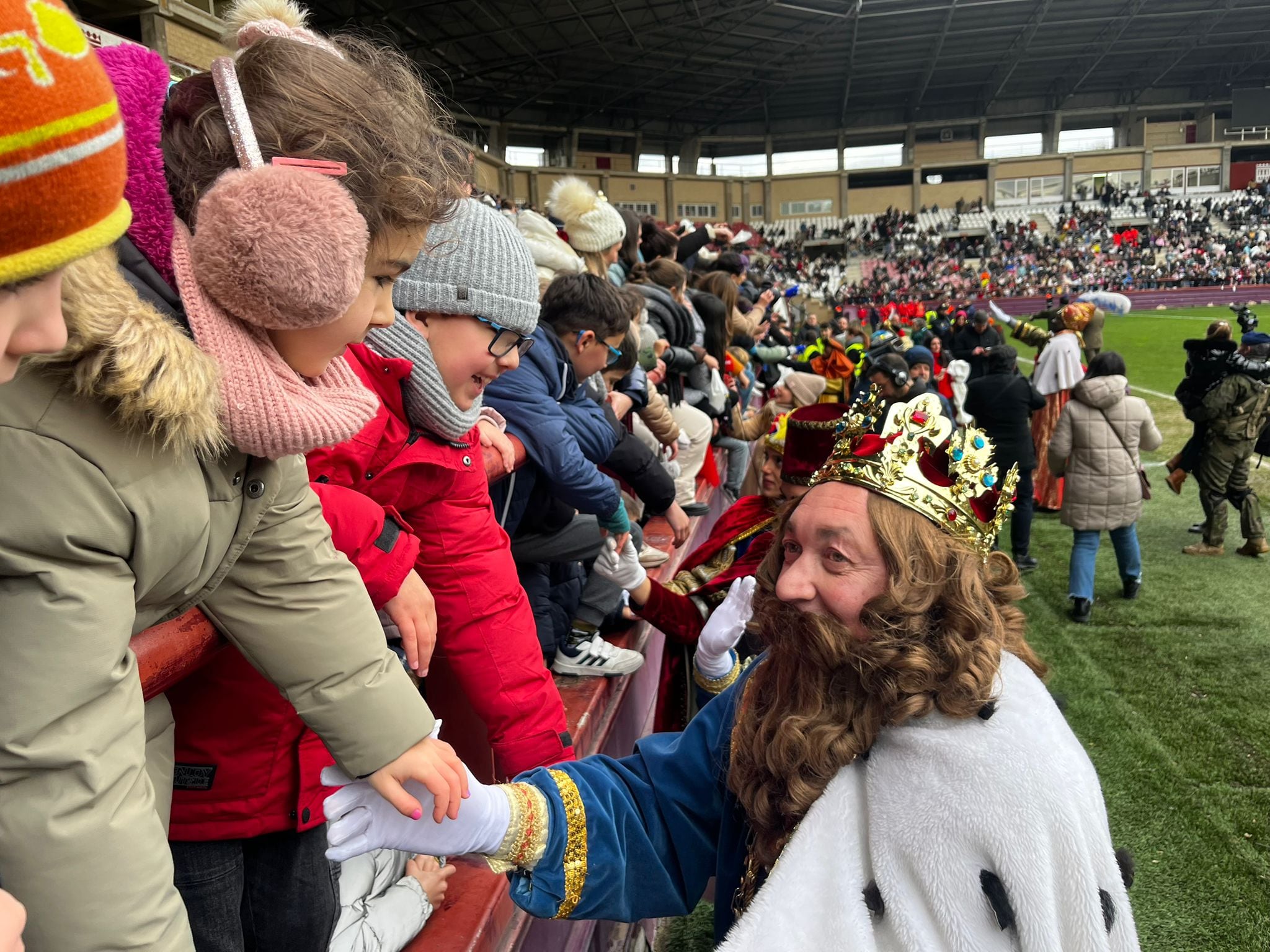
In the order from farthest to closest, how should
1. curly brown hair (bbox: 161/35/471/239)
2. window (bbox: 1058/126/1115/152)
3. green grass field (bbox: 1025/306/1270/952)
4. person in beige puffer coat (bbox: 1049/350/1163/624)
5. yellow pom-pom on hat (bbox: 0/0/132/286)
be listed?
1. window (bbox: 1058/126/1115/152)
2. person in beige puffer coat (bbox: 1049/350/1163/624)
3. green grass field (bbox: 1025/306/1270/952)
4. curly brown hair (bbox: 161/35/471/239)
5. yellow pom-pom on hat (bbox: 0/0/132/286)

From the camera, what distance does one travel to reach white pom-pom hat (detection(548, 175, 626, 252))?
503 cm

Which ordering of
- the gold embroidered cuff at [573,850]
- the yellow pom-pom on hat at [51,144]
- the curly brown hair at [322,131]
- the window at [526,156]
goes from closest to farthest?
the yellow pom-pom on hat at [51,144]
the curly brown hair at [322,131]
the gold embroidered cuff at [573,850]
the window at [526,156]

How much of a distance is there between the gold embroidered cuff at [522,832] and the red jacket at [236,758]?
344 mm

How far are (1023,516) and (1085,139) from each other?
196 feet

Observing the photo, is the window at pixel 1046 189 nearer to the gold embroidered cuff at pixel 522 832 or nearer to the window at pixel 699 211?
the window at pixel 699 211

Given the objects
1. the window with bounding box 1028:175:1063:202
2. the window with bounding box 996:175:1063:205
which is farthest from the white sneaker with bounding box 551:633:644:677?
the window with bounding box 1028:175:1063:202

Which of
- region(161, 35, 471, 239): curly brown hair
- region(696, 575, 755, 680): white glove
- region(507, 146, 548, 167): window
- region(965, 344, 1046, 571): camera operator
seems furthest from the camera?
region(507, 146, 548, 167): window

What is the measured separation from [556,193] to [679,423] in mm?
1703

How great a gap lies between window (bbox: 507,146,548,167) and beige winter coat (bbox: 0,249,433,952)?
47.1 metres

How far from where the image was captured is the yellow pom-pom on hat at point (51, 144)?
2.21 feet

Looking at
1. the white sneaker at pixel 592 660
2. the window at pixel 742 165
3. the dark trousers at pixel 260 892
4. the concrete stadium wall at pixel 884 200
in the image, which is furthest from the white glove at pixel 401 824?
the concrete stadium wall at pixel 884 200

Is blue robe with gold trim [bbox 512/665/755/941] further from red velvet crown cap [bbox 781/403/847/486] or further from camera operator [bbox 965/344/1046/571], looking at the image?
camera operator [bbox 965/344/1046/571]

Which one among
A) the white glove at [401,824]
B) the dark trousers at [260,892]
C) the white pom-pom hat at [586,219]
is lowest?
the dark trousers at [260,892]

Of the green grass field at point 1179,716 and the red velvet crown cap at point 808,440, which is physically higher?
the red velvet crown cap at point 808,440
